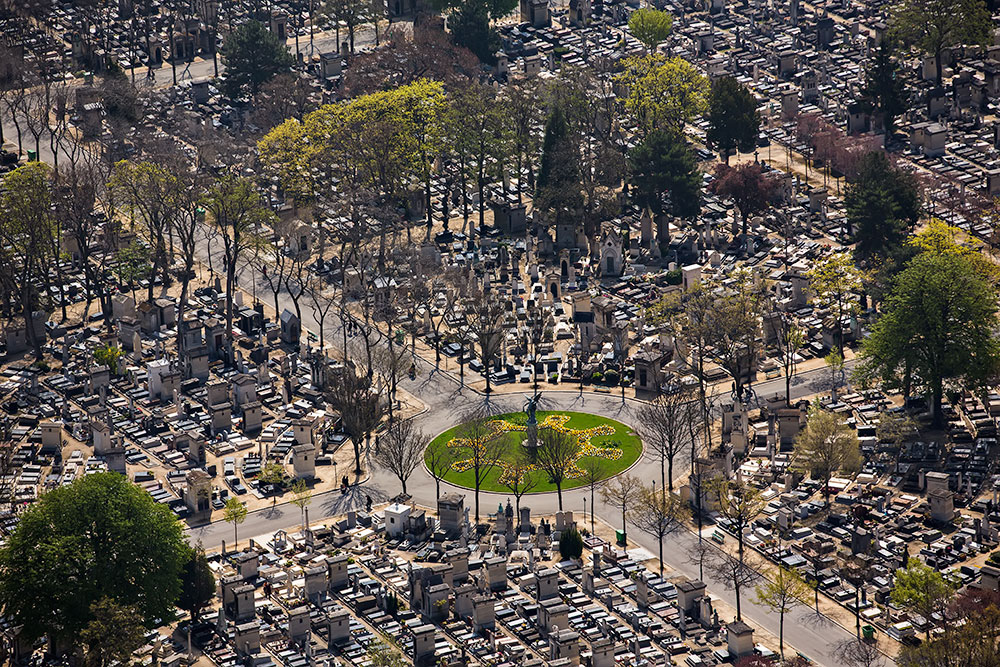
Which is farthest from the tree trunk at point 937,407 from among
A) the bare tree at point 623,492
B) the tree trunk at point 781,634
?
the tree trunk at point 781,634

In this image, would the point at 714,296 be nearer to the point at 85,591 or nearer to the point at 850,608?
the point at 850,608

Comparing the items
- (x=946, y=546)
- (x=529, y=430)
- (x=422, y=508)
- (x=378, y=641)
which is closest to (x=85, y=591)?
(x=378, y=641)

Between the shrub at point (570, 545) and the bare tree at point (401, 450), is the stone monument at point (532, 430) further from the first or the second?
the shrub at point (570, 545)

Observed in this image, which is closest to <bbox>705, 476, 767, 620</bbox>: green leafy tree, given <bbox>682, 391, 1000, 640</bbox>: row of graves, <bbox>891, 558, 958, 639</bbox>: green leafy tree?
<bbox>682, 391, 1000, 640</bbox>: row of graves

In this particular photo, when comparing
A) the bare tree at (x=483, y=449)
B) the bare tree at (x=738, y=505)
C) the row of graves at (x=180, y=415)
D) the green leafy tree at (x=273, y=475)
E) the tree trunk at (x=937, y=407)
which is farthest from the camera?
the row of graves at (x=180, y=415)

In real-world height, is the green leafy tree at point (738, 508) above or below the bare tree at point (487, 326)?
below

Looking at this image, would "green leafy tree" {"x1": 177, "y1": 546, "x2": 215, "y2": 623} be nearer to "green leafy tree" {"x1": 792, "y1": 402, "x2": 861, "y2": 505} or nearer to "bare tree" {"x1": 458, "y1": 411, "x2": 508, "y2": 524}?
"bare tree" {"x1": 458, "y1": 411, "x2": 508, "y2": 524}
